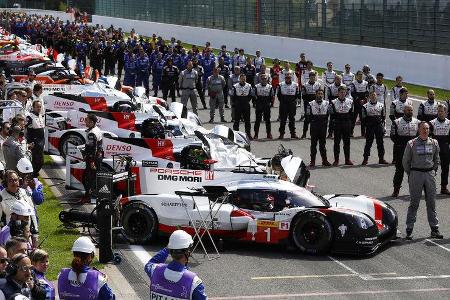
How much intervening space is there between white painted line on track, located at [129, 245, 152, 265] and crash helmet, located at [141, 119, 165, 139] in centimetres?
680

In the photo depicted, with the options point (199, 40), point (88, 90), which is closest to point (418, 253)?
point (88, 90)

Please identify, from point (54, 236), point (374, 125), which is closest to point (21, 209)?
point (54, 236)

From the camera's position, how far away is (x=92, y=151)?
59.9 ft

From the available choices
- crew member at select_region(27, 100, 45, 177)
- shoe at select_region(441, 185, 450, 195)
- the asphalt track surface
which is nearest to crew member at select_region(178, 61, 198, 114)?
crew member at select_region(27, 100, 45, 177)

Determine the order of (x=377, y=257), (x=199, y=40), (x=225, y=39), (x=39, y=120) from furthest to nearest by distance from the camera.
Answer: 1. (x=199, y=40)
2. (x=225, y=39)
3. (x=39, y=120)
4. (x=377, y=257)

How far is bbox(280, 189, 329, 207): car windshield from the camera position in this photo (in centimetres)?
1515

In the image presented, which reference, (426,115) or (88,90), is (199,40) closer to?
(88,90)

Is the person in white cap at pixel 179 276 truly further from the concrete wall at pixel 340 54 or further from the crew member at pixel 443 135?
the concrete wall at pixel 340 54

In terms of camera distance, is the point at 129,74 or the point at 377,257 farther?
the point at 129,74

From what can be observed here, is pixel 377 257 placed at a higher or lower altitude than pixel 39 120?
lower

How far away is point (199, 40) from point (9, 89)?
107 ft

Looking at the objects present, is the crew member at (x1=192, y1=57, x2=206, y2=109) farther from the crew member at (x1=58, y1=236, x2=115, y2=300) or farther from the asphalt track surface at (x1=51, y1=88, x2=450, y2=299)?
the crew member at (x1=58, y1=236, x2=115, y2=300)

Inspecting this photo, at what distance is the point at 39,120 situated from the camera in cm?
1989

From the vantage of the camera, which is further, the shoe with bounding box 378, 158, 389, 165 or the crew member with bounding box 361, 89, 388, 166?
the shoe with bounding box 378, 158, 389, 165
